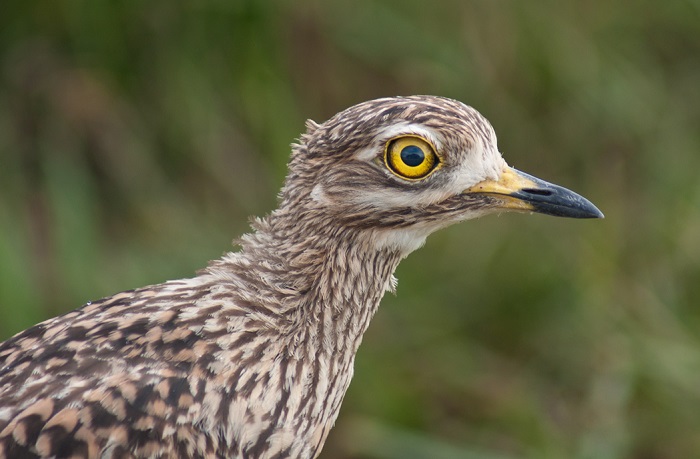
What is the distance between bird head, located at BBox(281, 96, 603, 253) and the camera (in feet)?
9.91

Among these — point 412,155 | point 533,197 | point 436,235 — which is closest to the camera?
point 412,155

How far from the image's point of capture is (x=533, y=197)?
10.2 ft

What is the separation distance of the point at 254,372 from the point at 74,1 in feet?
10.5

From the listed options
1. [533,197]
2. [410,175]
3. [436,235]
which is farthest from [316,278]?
A: [436,235]

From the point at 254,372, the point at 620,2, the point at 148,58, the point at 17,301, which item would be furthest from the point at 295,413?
the point at 620,2

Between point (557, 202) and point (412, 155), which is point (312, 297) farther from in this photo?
point (557, 202)

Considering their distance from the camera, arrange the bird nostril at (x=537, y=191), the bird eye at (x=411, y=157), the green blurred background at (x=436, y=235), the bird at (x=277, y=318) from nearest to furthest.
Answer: the bird at (x=277, y=318) → the bird eye at (x=411, y=157) → the bird nostril at (x=537, y=191) → the green blurred background at (x=436, y=235)

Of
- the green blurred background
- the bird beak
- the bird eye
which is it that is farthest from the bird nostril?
the green blurred background

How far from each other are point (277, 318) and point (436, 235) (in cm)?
286

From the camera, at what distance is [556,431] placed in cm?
514

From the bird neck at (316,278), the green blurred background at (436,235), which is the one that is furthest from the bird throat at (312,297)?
the green blurred background at (436,235)

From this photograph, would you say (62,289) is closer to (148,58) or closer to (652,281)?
(148,58)

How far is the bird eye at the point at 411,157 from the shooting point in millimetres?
3016

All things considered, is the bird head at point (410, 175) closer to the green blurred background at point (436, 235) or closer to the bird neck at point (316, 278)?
the bird neck at point (316, 278)
